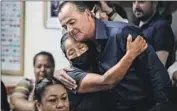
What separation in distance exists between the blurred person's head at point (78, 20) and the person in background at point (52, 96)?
164 millimetres

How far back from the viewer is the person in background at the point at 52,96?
89cm

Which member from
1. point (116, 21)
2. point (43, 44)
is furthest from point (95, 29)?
point (43, 44)

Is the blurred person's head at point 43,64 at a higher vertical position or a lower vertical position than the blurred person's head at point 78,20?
lower

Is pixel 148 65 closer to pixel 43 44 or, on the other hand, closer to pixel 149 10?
pixel 149 10

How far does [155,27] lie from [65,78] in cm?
33

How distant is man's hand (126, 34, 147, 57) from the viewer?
2.86 feet

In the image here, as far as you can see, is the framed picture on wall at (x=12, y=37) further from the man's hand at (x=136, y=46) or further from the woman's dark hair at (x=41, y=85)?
the man's hand at (x=136, y=46)

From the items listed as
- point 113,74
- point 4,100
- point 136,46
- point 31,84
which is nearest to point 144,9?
point 136,46

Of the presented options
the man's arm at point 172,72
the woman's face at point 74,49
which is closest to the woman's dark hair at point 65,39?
the woman's face at point 74,49

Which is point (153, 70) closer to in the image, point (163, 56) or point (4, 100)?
point (163, 56)

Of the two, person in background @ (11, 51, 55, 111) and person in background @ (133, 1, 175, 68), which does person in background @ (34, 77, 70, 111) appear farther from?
person in background @ (133, 1, 175, 68)

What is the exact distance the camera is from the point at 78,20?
0.88 metres

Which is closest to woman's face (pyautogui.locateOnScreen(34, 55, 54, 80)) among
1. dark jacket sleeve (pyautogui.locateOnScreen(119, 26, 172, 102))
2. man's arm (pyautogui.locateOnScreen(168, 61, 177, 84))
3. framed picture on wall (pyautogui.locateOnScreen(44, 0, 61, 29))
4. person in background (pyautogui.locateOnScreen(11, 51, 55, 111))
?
person in background (pyautogui.locateOnScreen(11, 51, 55, 111))

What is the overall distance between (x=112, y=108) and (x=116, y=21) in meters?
0.28
